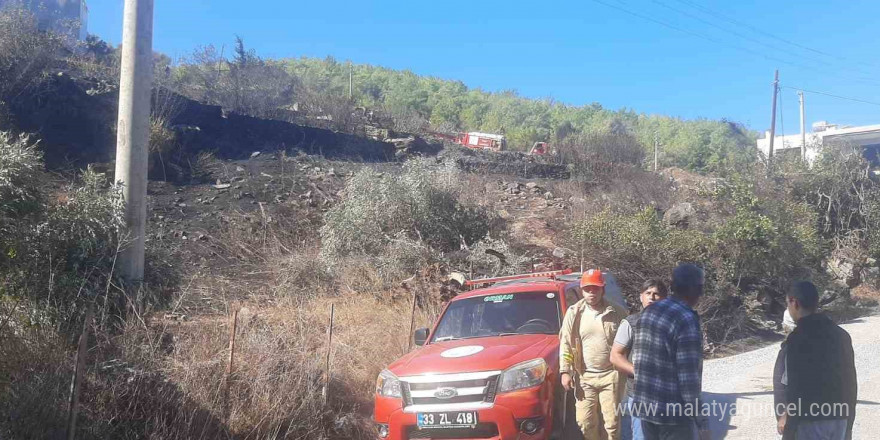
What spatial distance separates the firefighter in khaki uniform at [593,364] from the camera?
5535 mm

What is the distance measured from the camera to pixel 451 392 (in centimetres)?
582

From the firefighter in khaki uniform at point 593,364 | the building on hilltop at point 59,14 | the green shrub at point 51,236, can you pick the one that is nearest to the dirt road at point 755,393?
the firefighter in khaki uniform at point 593,364

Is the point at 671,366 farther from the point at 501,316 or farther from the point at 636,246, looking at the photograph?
the point at 636,246

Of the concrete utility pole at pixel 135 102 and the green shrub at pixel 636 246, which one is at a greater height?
the concrete utility pole at pixel 135 102

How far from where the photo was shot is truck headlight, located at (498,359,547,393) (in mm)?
5699

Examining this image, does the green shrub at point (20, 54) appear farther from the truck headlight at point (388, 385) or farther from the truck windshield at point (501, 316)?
the truck headlight at point (388, 385)

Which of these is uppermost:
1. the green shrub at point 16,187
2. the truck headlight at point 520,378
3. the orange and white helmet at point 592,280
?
the green shrub at point 16,187

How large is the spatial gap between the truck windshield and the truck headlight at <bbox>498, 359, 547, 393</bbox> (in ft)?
3.56

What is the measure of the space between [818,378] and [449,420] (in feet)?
9.30

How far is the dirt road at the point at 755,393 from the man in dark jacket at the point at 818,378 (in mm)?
2907

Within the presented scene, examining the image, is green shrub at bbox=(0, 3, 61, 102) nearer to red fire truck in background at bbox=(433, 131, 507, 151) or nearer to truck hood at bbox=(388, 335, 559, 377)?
truck hood at bbox=(388, 335, 559, 377)

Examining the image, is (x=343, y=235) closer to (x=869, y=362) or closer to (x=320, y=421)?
(x=320, y=421)

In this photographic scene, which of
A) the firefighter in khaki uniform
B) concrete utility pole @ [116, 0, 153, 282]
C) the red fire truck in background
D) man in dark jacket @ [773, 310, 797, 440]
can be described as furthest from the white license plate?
the red fire truck in background

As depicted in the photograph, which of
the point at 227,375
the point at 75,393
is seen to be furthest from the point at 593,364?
the point at 75,393
